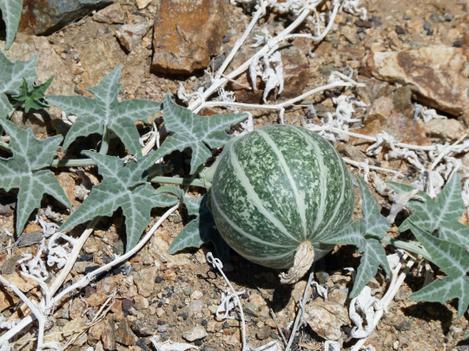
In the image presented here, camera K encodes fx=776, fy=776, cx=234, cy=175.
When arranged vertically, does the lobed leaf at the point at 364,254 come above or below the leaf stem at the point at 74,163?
below

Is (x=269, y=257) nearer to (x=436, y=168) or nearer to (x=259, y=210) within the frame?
(x=259, y=210)

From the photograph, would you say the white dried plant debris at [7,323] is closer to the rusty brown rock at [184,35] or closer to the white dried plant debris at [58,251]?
the white dried plant debris at [58,251]

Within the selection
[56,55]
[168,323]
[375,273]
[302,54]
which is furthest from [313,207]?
[56,55]

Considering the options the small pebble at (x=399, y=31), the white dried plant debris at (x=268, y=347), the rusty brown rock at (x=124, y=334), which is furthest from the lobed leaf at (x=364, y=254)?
the small pebble at (x=399, y=31)

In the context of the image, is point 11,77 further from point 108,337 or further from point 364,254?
point 364,254

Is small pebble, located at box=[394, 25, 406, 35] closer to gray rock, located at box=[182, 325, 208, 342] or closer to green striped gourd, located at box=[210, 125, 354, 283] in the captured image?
green striped gourd, located at box=[210, 125, 354, 283]

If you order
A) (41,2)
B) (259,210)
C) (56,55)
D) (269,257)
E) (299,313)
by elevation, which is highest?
(41,2)

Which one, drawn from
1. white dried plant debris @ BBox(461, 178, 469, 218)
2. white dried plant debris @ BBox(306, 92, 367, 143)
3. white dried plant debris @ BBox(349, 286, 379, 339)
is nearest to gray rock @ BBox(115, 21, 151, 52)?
white dried plant debris @ BBox(306, 92, 367, 143)
